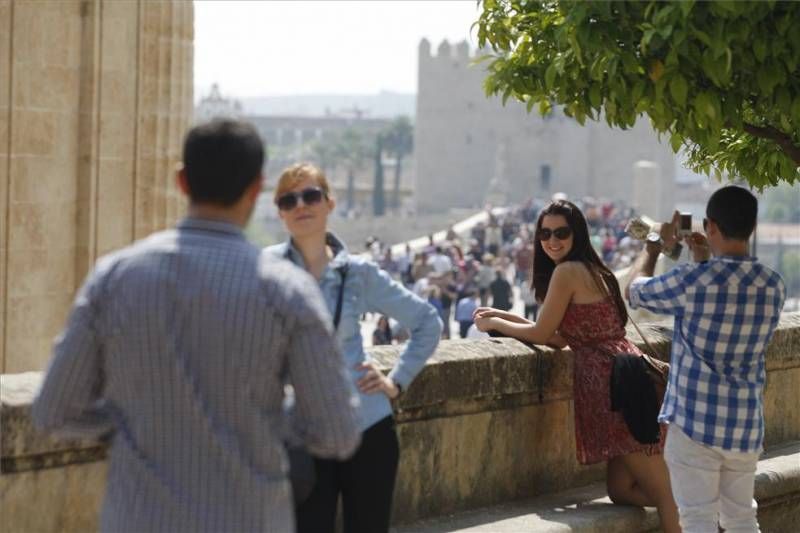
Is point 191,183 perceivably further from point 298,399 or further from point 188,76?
point 188,76

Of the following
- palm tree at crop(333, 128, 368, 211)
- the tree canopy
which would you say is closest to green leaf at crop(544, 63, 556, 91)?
the tree canopy

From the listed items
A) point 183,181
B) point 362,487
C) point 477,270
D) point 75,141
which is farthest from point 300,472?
point 477,270

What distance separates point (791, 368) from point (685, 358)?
2528 millimetres

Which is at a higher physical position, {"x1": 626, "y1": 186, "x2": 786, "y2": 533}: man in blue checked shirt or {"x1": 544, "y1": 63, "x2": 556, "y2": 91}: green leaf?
{"x1": 544, "y1": 63, "x2": 556, "y2": 91}: green leaf

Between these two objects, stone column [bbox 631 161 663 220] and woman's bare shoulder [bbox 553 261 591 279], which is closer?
woman's bare shoulder [bbox 553 261 591 279]

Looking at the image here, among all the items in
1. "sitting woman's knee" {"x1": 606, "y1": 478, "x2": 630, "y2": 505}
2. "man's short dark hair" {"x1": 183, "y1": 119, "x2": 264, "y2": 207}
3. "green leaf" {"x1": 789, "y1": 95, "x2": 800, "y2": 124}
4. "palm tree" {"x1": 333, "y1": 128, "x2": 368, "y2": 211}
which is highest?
"green leaf" {"x1": 789, "y1": 95, "x2": 800, "y2": 124}

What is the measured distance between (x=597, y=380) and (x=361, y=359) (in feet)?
5.21

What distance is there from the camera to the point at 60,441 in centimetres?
408

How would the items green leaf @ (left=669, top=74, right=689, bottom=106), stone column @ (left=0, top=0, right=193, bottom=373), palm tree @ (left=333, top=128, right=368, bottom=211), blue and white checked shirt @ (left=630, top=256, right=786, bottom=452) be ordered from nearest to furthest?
green leaf @ (left=669, top=74, right=689, bottom=106), blue and white checked shirt @ (left=630, top=256, right=786, bottom=452), stone column @ (left=0, top=0, right=193, bottom=373), palm tree @ (left=333, top=128, right=368, bottom=211)

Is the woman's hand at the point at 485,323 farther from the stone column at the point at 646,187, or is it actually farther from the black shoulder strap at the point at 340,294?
the stone column at the point at 646,187

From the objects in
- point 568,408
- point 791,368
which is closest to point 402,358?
point 568,408

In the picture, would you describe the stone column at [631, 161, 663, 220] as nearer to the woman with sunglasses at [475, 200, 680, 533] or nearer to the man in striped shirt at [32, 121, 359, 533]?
the woman with sunglasses at [475, 200, 680, 533]

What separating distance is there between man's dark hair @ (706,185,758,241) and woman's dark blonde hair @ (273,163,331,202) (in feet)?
4.06

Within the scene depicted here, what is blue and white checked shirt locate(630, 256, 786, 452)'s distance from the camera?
4.38m
